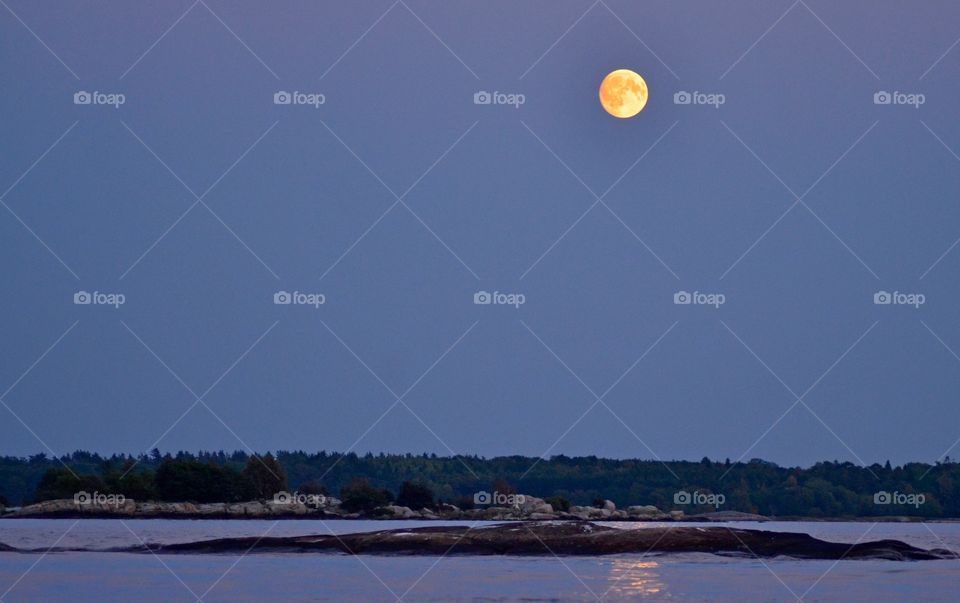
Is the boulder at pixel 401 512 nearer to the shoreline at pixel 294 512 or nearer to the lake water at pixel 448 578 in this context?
the shoreline at pixel 294 512

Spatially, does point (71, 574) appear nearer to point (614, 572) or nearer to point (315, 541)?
point (315, 541)

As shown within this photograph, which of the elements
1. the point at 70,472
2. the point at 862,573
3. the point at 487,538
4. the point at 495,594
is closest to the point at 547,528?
the point at 487,538

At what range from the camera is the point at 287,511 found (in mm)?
84500

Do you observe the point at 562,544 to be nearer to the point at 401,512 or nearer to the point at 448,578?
the point at 448,578

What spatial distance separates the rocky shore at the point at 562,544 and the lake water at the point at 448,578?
1031 millimetres

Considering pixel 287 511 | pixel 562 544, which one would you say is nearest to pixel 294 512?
pixel 287 511

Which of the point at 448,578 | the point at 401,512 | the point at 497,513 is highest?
the point at 401,512

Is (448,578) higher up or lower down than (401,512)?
lower down

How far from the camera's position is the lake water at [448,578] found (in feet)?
142

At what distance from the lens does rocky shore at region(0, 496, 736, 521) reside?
7988cm

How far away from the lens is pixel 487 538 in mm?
61250

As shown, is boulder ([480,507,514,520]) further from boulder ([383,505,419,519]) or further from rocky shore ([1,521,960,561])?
rocky shore ([1,521,960,561])

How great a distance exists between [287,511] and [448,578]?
124ft

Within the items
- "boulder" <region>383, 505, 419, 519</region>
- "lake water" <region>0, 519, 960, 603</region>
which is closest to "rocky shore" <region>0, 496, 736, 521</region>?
"boulder" <region>383, 505, 419, 519</region>
